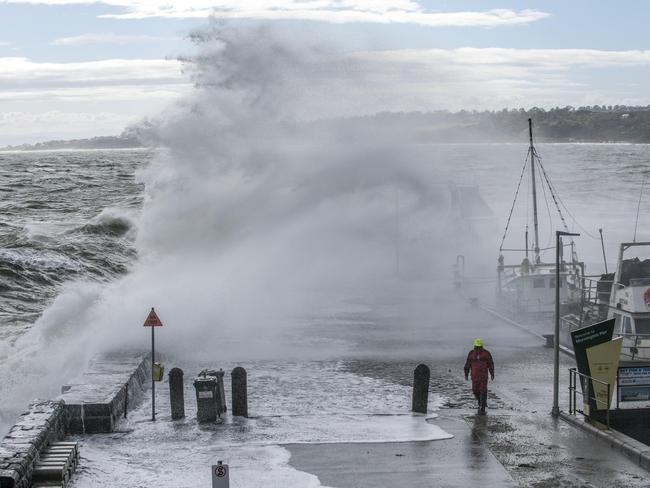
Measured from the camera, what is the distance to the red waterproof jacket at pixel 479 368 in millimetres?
16922

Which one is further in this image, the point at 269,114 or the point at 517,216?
the point at 517,216

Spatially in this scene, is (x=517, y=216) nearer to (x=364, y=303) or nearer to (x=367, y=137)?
(x=367, y=137)

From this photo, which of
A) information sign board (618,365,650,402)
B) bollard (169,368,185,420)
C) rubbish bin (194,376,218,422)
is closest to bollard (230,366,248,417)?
rubbish bin (194,376,218,422)

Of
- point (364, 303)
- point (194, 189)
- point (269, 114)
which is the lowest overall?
point (364, 303)

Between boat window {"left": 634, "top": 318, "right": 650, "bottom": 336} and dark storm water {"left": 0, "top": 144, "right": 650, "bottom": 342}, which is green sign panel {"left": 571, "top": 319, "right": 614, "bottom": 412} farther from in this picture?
dark storm water {"left": 0, "top": 144, "right": 650, "bottom": 342}

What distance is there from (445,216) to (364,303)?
18.9 m

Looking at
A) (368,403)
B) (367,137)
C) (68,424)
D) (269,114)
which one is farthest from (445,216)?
(68,424)

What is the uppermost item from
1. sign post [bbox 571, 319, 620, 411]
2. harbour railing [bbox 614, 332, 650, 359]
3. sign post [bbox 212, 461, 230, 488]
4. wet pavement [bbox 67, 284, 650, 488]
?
sign post [bbox 571, 319, 620, 411]

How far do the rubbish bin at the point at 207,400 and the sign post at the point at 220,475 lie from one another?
4388 mm

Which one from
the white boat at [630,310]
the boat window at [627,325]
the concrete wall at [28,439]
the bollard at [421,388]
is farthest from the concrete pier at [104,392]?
the boat window at [627,325]

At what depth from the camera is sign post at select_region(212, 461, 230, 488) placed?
11586mm

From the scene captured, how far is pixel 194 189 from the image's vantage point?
43125 millimetres

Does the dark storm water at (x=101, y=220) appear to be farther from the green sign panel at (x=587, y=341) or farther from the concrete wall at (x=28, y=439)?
the green sign panel at (x=587, y=341)

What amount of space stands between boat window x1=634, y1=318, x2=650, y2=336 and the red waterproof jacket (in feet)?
19.9
